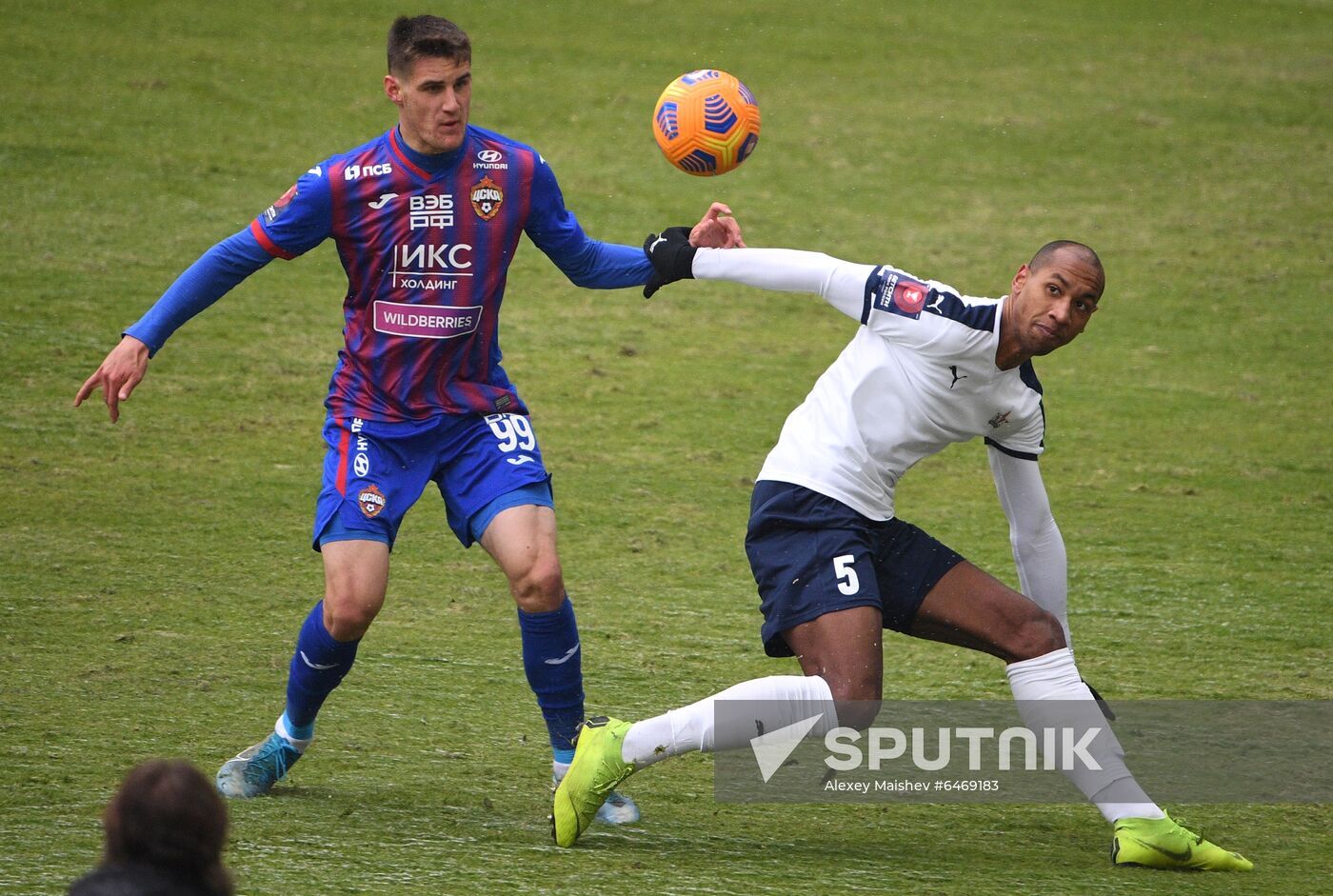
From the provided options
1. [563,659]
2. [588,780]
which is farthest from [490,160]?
[588,780]

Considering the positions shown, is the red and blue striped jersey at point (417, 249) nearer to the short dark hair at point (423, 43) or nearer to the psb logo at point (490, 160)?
the psb logo at point (490, 160)

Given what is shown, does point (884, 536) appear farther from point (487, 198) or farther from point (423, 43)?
point (423, 43)

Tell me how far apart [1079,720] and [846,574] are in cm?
77

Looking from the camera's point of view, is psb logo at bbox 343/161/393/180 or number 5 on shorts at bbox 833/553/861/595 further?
psb logo at bbox 343/161/393/180

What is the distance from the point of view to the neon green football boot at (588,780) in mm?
4293

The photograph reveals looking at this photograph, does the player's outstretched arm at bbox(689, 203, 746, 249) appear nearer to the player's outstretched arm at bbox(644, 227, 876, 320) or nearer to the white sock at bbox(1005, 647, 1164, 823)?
the player's outstretched arm at bbox(644, 227, 876, 320)

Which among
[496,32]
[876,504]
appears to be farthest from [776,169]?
[876,504]

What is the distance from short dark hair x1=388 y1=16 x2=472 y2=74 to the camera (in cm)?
466

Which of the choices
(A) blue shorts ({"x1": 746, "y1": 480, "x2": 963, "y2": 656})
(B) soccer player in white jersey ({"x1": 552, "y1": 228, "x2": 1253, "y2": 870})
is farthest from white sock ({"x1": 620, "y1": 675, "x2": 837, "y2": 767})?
(A) blue shorts ({"x1": 746, "y1": 480, "x2": 963, "y2": 656})

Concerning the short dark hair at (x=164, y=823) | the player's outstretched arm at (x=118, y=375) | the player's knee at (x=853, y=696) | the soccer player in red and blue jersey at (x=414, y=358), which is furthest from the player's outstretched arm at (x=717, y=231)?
the short dark hair at (x=164, y=823)

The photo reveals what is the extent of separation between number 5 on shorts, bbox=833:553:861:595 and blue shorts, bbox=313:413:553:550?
905 mm

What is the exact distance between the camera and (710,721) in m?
4.32

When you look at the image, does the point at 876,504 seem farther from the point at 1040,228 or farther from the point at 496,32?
the point at 496,32

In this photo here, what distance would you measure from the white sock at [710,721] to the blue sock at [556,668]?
1.54 ft
